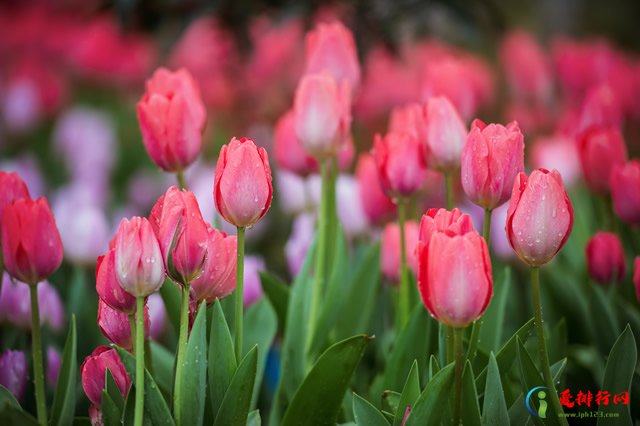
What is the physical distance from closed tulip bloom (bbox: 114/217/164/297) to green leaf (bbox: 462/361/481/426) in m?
0.39

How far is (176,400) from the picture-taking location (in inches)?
37.8

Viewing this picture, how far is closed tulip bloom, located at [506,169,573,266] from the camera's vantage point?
A: 91 centimetres

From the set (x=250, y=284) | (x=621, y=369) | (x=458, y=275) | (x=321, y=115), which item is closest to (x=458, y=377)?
(x=458, y=275)

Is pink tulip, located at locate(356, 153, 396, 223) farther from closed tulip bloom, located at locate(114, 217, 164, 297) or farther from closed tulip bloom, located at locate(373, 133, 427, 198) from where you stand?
closed tulip bloom, located at locate(114, 217, 164, 297)

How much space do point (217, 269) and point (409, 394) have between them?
0.29m

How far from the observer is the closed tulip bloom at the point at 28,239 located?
0.98 m

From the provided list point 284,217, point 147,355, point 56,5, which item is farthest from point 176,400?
point 56,5

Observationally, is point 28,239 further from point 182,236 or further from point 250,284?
point 250,284

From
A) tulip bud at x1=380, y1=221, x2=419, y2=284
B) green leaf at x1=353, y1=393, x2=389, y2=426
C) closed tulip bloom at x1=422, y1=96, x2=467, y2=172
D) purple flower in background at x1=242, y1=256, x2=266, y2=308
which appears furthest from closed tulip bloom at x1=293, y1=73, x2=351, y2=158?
green leaf at x1=353, y1=393, x2=389, y2=426

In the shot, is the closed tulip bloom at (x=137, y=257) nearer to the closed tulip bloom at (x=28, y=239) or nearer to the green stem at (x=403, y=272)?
the closed tulip bloom at (x=28, y=239)

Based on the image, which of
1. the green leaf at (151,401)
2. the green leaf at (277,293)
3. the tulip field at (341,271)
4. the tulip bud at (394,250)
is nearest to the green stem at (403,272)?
the tulip field at (341,271)

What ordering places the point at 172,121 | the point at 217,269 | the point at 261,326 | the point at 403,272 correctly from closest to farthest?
the point at 217,269 < the point at 172,121 < the point at 403,272 < the point at 261,326

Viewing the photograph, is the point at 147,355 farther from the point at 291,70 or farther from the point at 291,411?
the point at 291,70

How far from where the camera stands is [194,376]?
951 millimetres
